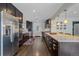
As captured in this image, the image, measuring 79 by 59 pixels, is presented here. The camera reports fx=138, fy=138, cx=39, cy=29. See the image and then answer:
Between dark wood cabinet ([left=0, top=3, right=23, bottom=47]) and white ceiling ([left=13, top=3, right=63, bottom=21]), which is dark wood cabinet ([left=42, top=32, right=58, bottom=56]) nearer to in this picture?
white ceiling ([left=13, top=3, right=63, bottom=21])

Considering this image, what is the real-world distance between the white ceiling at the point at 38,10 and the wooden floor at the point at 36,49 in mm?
621

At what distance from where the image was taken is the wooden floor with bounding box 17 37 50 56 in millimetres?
3712

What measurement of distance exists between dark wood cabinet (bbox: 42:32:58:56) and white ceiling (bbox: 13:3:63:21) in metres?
0.51

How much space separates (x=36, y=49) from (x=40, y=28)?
59 centimetres

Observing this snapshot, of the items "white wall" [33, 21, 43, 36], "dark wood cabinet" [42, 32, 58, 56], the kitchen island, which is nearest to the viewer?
the kitchen island

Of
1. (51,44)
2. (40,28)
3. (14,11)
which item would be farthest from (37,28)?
(14,11)

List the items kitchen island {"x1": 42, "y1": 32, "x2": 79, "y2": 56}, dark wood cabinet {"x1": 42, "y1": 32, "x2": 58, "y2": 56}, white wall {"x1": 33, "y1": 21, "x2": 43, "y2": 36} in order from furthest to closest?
white wall {"x1": 33, "y1": 21, "x2": 43, "y2": 36} → dark wood cabinet {"x1": 42, "y1": 32, "x2": 58, "y2": 56} → kitchen island {"x1": 42, "y1": 32, "x2": 79, "y2": 56}

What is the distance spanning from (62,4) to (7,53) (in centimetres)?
192

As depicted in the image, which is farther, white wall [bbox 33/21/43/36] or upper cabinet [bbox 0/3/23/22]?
white wall [bbox 33/21/43/36]

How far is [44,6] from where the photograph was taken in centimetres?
364

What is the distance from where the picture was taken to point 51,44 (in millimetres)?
4074

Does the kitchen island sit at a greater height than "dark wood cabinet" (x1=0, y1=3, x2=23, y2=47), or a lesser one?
lesser

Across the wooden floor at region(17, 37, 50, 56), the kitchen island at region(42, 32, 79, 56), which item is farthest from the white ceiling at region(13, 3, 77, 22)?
the kitchen island at region(42, 32, 79, 56)

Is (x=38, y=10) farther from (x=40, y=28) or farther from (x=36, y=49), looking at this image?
(x=36, y=49)
